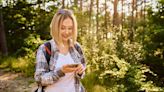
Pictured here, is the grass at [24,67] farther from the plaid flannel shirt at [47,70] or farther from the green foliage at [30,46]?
the plaid flannel shirt at [47,70]

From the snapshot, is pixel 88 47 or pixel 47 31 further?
pixel 47 31

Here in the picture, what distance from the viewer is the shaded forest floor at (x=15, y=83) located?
1011 cm

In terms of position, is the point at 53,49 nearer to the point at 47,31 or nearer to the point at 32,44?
the point at 32,44

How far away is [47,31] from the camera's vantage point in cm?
1689

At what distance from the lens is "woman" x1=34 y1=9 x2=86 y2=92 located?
314 centimetres

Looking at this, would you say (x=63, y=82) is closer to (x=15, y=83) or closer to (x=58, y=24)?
(x=58, y=24)

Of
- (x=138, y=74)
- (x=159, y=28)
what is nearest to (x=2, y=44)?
(x=159, y=28)

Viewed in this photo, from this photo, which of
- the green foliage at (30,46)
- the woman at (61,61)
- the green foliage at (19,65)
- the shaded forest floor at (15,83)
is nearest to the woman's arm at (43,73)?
the woman at (61,61)

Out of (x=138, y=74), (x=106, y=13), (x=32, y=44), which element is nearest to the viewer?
(x=138, y=74)

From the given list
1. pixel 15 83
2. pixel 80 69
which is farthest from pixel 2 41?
pixel 80 69

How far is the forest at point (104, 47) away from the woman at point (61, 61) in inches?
195

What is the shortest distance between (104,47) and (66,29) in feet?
27.5

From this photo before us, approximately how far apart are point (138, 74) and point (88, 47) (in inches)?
152

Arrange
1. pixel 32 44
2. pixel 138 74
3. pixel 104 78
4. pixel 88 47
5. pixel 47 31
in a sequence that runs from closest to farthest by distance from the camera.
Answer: pixel 138 74, pixel 104 78, pixel 88 47, pixel 32 44, pixel 47 31
